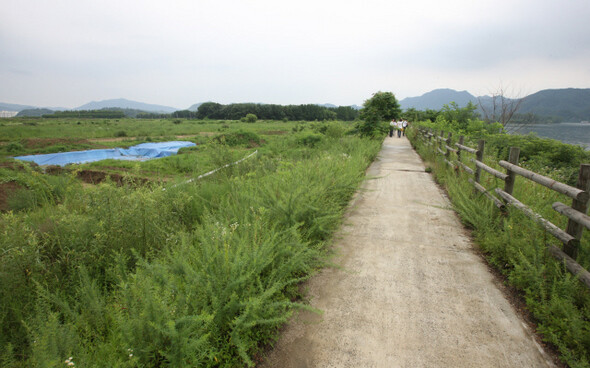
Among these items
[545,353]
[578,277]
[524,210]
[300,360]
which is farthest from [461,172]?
[300,360]

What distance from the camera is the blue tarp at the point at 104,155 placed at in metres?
14.1

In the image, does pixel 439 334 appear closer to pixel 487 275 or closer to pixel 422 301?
pixel 422 301

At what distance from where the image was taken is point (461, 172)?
695 cm

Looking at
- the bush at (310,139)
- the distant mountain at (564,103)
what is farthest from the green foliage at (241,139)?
the distant mountain at (564,103)

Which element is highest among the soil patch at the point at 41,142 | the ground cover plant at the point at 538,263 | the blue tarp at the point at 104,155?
the soil patch at the point at 41,142

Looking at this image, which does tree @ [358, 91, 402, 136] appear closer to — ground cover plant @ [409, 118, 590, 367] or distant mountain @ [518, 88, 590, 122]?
ground cover plant @ [409, 118, 590, 367]

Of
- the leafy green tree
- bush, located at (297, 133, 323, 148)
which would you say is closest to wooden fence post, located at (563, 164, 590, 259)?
bush, located at (297, 133, 323, 148)

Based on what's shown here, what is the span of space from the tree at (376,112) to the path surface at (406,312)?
470 inches

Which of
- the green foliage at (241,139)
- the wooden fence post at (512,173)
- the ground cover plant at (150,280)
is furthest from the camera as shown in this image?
the green foliage at (241,139)

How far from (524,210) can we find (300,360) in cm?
336

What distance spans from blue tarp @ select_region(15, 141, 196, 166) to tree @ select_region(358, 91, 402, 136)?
1162cm

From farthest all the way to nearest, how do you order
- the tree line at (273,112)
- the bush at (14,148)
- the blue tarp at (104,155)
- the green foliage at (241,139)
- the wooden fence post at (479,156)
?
the tree line at (273,112), the green foliage at (241,139), the bush at (14,148), the blue tarp at (104,155), the wooden fence post at (479,156)

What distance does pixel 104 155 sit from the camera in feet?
53.5

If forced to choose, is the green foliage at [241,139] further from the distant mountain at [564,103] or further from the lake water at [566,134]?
the distant mountain at [564,103]
